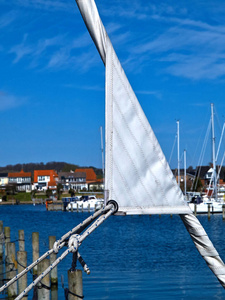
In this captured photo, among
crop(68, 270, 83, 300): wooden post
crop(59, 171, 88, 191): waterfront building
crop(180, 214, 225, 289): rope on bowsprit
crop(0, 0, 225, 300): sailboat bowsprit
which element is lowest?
crop(68, 270, 83, 300): wooden post

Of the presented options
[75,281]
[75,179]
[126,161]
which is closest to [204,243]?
[126,161]

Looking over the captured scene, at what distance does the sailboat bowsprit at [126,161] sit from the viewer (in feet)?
21.1

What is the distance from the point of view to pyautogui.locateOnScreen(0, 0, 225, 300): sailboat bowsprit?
643 centimetres

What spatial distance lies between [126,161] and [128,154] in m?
0.09

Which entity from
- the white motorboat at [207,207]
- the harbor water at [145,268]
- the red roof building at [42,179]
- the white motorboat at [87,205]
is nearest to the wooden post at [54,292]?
the harbor water at [145,268]

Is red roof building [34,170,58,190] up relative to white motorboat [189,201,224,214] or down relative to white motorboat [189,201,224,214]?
up

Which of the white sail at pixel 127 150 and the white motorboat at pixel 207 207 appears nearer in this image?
the white sail at pixel 127 150

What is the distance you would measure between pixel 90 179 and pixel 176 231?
139947mm

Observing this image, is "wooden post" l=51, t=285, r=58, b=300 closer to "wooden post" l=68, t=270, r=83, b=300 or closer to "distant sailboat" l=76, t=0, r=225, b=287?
"wooden post" l=68, t=270, r=83, b=300

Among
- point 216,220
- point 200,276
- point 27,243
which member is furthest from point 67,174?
point 200,276

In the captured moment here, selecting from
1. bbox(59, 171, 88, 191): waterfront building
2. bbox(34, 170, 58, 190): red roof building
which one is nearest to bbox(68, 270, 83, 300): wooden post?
bbox(59, 171, 88, 191): waterfront building

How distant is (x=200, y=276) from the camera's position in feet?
84.3

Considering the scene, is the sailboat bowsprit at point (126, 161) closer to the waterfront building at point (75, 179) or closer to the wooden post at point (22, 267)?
the wooden post at point (22, 267)

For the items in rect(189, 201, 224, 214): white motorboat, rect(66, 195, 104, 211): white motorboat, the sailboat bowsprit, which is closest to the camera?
the sailboat bowsprit
